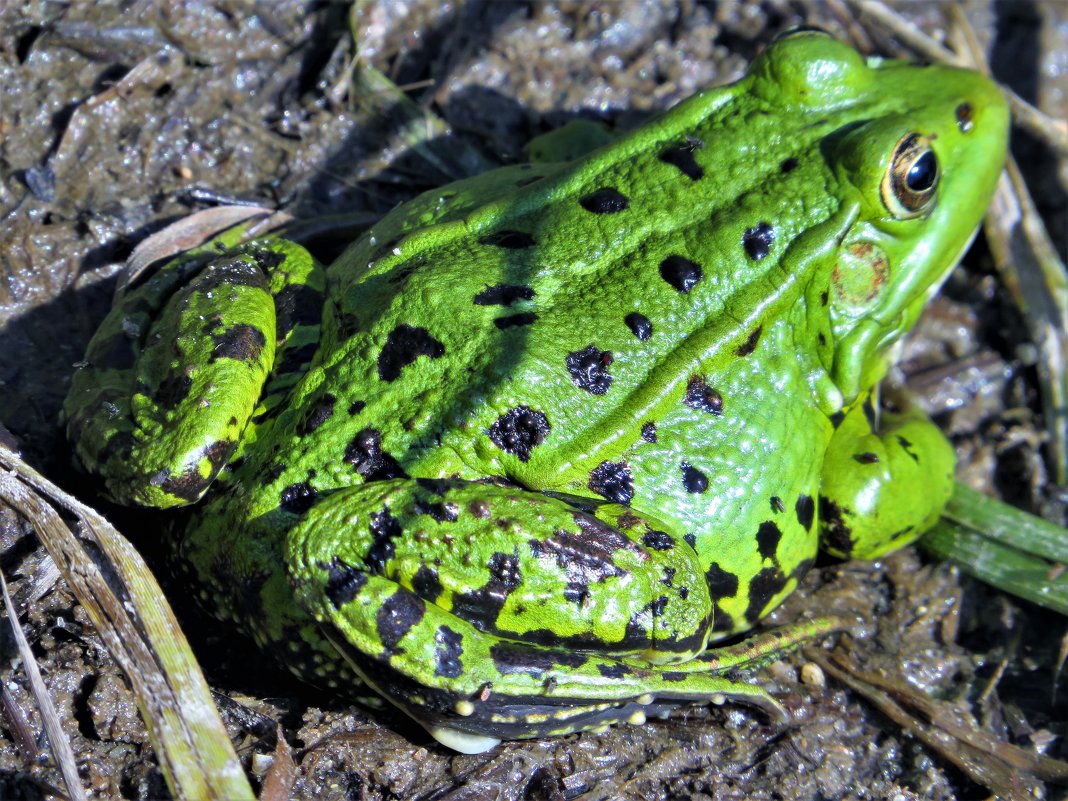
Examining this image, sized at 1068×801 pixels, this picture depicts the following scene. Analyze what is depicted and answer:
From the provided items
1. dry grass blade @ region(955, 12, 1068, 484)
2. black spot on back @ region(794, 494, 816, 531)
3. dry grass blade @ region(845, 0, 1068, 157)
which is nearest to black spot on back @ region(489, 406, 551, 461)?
black spot on back @ region(794, 494, 816, 531)

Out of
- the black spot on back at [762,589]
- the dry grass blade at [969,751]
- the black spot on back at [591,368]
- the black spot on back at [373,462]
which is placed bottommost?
the dry grass blade at [969,751]

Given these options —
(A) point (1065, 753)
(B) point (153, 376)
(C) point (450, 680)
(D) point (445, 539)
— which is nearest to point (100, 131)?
(B) point (153, 376)

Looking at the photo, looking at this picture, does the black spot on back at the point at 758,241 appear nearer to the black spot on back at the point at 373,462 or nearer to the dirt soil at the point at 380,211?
the black spot on back at the point at 373,462

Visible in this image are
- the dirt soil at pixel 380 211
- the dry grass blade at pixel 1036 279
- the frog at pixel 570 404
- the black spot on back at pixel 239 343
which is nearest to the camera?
the frog at pixel 570 404

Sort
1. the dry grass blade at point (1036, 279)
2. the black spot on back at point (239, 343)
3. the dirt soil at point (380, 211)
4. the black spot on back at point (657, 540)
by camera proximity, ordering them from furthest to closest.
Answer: the dry grass blade at point (1036, 279), the dirt soil at point (380, 211), the black spot on back at point (239, 343), the black spot on back at point (657, 540)

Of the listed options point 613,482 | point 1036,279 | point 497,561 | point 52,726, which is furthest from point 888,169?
point 52,726

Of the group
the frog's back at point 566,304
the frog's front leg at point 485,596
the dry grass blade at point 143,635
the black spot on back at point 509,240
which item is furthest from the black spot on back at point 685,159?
the dry grass blade at point 143,635
